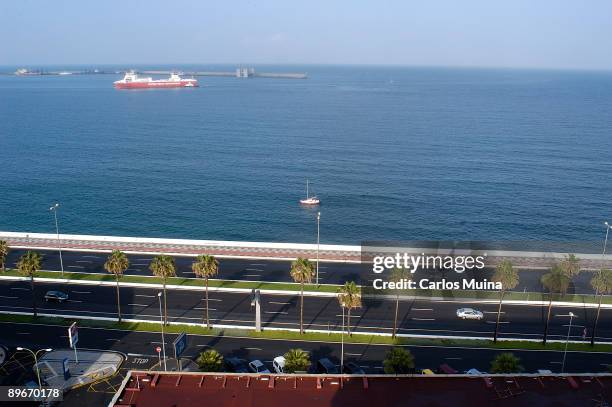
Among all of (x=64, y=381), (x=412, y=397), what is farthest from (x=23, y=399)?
(x=412, y=397)

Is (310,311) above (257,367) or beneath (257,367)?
beneath

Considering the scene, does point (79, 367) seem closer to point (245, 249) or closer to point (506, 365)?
point (245, 249)

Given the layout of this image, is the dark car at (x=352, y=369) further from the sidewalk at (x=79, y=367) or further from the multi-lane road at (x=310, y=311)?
the sidewalk at (x=79, y=367)

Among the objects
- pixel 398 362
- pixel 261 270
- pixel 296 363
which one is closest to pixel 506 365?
pixel 398 362

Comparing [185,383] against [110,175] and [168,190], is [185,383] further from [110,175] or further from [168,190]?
[110,175]

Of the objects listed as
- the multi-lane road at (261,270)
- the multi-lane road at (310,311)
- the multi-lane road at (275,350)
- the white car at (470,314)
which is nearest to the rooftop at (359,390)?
the multi-lane road at (275,350)

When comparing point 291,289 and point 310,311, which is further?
point 291,289

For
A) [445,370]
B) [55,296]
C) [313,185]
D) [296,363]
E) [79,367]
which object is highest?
[296,363]

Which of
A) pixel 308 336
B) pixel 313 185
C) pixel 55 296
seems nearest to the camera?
pixel 308 336
